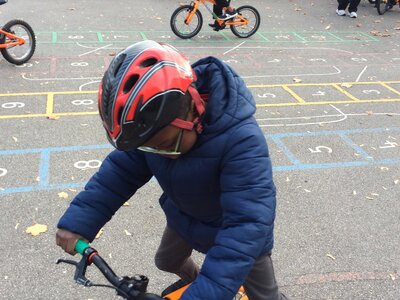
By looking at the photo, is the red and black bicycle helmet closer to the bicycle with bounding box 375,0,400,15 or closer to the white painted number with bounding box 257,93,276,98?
the white painted number with bounding box 257,93,276,98

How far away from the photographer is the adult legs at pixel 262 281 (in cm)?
203

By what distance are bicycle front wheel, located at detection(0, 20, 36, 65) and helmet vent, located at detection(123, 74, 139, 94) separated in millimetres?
6845

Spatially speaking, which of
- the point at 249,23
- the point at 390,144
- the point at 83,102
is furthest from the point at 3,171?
the point at 249,23

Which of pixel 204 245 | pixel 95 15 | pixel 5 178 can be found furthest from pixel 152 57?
pixel 95 15

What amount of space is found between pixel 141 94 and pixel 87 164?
136 inches

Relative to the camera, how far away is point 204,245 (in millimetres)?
2080

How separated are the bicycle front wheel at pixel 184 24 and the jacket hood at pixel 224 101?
845cm

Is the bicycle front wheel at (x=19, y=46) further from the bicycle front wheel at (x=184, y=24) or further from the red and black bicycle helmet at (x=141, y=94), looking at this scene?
the red and black bicycle helmet at (x=141, y=94)

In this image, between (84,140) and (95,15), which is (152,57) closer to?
(84,140)

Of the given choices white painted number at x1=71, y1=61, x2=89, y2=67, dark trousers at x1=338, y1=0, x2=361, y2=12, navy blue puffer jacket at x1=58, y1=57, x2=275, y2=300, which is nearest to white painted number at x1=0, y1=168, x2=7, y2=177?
navy blue puffer jacket at x1=58, y1=57, x2=275, y2=300

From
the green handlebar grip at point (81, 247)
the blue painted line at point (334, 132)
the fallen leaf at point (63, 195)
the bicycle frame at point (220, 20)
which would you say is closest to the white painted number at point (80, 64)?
the bicycle frame at point (220, 20)

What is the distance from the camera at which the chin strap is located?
1518 mm

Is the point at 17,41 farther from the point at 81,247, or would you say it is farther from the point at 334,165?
the point at 81,247

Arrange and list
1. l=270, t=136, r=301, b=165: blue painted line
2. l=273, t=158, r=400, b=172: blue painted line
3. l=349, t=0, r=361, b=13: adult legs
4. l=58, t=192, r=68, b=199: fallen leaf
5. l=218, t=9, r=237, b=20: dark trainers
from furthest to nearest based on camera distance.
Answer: l=349, t=0, r=361, b=13: adult legs → l=218, t=9, r=237, b=20: dark trainers → l=270, t=136, r=301, b=165: blue painted line → l=273, t=158, r=400, b=172: blue painted line → l=58, t=192, r=68, b=199: fallen leaf
